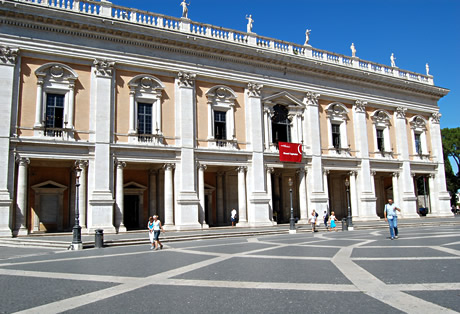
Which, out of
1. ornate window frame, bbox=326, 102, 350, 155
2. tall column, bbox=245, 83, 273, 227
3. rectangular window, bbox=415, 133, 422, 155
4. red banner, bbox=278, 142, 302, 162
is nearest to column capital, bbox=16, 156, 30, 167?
tall column, bbox=245, 83, 273, 227

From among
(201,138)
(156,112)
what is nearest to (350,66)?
(201,138)

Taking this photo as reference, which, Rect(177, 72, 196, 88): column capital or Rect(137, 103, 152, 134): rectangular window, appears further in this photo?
Rect(177, 72, 196, 88): column capital

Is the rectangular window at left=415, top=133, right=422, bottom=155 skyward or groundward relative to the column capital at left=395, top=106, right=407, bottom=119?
groundward

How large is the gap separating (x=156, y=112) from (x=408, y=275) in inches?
782

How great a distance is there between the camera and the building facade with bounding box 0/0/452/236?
22.2m

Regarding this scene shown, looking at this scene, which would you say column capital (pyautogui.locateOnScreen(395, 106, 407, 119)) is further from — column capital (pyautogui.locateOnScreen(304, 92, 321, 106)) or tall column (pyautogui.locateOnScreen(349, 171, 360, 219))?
column capital (pyautogui.locateOnScreen(304, 92, 321, 106))

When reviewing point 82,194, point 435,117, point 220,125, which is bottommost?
point 82,194

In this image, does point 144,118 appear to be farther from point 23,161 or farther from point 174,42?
point 23,161

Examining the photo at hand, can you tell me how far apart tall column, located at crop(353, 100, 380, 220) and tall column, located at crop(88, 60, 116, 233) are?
1991 cm

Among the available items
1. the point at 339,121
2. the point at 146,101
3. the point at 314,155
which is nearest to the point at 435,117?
the point at 339,121

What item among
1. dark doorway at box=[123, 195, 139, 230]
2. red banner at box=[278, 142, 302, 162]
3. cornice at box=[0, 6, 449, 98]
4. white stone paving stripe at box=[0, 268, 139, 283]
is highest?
cornice at box=[0, 6, 449, 98]

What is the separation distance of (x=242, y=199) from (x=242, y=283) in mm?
19362

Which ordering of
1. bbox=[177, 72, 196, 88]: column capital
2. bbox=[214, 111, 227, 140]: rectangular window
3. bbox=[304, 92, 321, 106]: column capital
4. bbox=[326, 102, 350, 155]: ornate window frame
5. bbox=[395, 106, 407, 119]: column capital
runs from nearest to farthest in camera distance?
bbox=[177, 72, 196, 88]: column capital
bbox=[214, 111, 227, 140]: rectangular window
bbox=[304, 92, 321, 106]: column capital
bbox=[326, 102, 350, 155]: ornate window frame
bbox=[395, 106, 407, 119]: column capital

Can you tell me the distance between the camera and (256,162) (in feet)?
90.9
